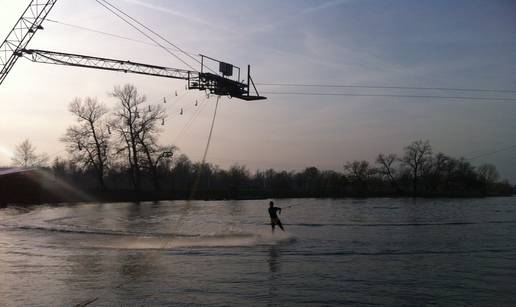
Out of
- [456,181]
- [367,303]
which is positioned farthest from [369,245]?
[456,181]

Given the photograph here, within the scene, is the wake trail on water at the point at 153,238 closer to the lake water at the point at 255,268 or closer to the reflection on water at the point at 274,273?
the lake water at the point at 255,268

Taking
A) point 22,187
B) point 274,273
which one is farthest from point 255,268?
point 22,187

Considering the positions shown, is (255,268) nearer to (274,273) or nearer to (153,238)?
(274,273)

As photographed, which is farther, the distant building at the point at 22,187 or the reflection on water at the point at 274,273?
the distant building at the point at 22,187

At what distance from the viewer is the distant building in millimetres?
69000

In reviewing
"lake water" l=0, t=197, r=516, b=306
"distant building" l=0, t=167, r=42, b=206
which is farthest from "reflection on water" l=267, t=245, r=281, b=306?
"distant building" l=0, t=167, r=42, b=206

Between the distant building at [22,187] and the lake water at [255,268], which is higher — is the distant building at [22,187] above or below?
above

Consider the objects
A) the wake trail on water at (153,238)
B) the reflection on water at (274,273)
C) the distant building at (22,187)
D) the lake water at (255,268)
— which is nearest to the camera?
the reflection on water at (274,273)

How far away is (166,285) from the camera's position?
48.2 feet

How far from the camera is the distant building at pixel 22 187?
69.0 meters

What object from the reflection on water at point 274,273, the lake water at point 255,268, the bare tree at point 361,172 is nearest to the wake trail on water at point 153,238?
the lake water at point 255,268

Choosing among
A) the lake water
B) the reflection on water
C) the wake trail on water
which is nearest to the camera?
the reflection on water

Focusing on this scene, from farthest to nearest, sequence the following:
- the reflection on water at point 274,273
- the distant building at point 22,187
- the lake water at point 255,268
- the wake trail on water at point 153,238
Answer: the distant building at point 22,187 → the wake trail on water at point 153,238 → the lake water at point 255,268 → the reflection on water at point 274,273

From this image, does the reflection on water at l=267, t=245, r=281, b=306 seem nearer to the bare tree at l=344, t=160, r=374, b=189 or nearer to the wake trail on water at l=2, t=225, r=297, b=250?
the wake trail on water at l=2, t=225, r=297, b=250
